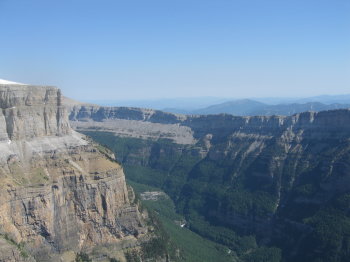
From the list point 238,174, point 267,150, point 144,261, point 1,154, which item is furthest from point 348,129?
point 1,154

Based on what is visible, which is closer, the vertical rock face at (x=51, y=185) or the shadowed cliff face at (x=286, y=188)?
the vertical rock face at (x=51, y=185)

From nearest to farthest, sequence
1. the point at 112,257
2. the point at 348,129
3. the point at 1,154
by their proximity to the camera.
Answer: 1. the point at 1,154
2. the point at 112,257
3. the point at 348,129

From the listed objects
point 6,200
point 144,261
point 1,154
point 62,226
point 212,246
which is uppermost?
point 1,154

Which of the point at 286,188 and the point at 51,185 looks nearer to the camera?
the point at 51,185

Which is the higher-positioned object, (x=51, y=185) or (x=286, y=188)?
(x=51, y=185)

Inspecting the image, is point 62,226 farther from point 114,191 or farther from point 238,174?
point 238,174
